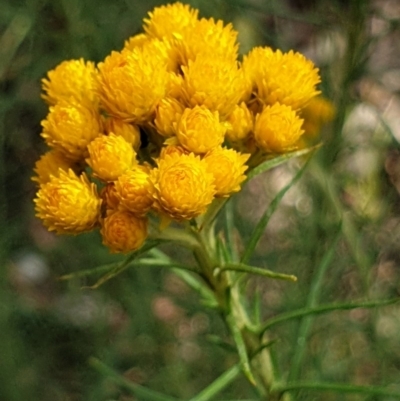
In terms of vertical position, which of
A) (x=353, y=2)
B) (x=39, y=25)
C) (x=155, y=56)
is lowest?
(x=155, y=56)

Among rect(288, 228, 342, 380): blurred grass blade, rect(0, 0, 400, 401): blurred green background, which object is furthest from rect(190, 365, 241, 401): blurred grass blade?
rect(0, 0, 400, 401): blurred green background

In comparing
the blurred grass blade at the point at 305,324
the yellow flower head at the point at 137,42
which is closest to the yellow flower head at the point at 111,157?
the yellow flower head at the point at 137,42

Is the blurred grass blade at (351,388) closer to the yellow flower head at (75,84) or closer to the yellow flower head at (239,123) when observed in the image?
the yellow flower head at (239,123)

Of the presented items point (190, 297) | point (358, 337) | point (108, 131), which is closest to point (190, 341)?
point (190, 297)

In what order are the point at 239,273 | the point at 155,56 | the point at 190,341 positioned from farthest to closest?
the point at 190,341, the point at 239,273, the point at 155,56

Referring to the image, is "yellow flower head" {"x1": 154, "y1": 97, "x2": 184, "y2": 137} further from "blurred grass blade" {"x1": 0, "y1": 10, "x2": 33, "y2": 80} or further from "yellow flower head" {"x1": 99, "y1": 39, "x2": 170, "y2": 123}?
"blurred grass blade" {"x1": 0, "y1": 10, "x2": 33, "y2": 80}

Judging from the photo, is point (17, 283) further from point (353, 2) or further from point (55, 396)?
point (353, 2)

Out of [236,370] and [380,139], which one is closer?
[236,370]
